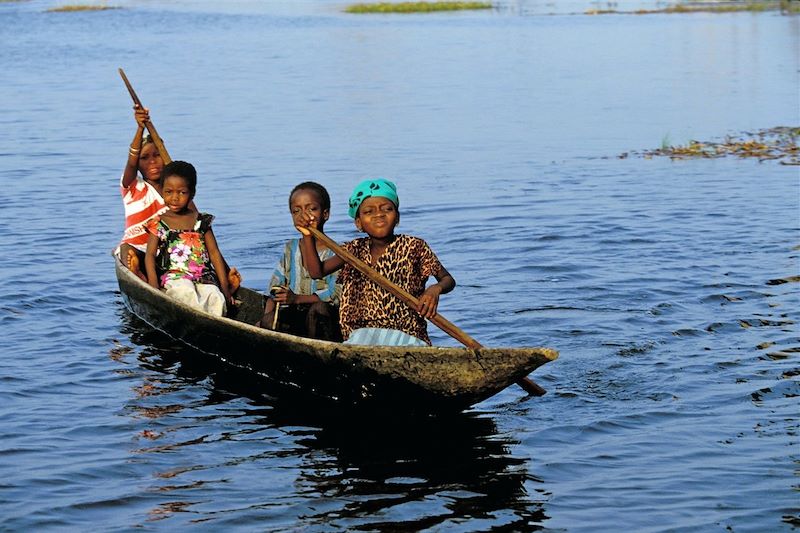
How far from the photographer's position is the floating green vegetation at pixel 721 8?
44.2 meters

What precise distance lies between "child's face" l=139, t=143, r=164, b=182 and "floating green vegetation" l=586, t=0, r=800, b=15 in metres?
38.5

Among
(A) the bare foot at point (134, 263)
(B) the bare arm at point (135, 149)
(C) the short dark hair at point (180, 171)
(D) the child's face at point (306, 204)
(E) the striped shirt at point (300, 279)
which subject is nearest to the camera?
(D) the child's face at point (306, 204)

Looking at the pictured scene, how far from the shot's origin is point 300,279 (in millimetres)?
6984

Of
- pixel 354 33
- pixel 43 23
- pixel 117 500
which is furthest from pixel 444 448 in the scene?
pixel 43 23

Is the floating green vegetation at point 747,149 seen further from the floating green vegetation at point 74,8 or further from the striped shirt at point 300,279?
the floating green vegetation at point 74,8

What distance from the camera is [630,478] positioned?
5.44 metres

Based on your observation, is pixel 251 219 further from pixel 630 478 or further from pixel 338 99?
pixel 338 99

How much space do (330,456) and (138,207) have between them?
343 centimetres

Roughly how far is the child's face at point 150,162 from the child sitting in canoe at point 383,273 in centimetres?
265

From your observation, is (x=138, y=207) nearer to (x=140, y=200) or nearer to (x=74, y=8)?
(x=140, y=200)

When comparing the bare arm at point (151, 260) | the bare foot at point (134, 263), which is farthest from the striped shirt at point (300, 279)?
the bare foot at point (134, 263)

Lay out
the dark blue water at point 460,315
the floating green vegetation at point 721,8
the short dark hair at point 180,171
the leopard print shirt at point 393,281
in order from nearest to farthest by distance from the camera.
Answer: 1. the dark blue water at point 460,315
2. the leopard print shirt at point 393,281
3. the short dark hair at point 180,171
4. the floating green vegetation at point 721,8

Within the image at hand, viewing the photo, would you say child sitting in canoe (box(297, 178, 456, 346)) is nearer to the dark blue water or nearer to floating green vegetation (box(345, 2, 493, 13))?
the dark blue water

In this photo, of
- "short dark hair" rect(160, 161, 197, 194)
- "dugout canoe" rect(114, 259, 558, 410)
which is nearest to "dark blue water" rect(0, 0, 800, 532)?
"dugout canoe" rect(114, 259, 558, 410)
